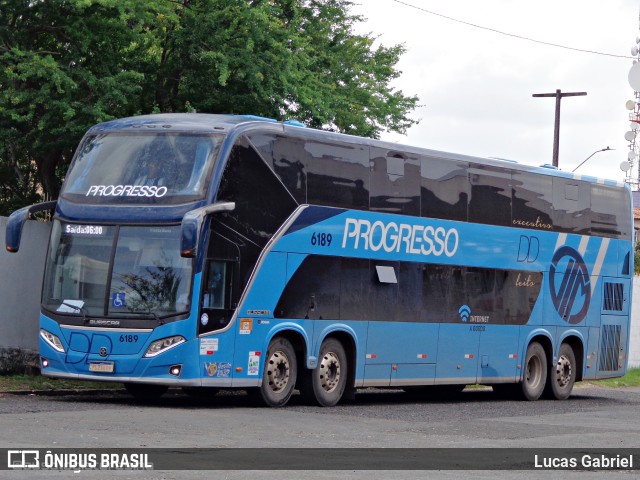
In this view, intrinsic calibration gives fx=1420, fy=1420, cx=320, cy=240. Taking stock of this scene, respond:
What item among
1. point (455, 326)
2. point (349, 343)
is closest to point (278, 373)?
point (349, 343)

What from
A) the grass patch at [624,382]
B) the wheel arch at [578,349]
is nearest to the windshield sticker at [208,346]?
the wheel arch at [578,349]

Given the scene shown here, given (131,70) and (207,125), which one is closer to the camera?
(207,125)

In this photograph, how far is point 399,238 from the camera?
75.7 feet

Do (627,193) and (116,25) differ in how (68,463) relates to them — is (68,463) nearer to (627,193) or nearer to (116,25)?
(116,25)

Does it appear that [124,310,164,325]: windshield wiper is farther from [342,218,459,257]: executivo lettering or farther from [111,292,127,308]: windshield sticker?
[342,218,459,257]: executivo lettering

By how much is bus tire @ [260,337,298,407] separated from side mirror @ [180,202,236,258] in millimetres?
2308

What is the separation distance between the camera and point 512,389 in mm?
27203

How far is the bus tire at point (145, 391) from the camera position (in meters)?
21.4

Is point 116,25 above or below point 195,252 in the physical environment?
above

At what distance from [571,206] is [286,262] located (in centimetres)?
872

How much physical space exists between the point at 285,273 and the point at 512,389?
7.94 metres

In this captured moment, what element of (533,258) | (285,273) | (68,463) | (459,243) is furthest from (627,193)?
(68,463)

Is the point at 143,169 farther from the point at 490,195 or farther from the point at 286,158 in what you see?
the point at 490,195

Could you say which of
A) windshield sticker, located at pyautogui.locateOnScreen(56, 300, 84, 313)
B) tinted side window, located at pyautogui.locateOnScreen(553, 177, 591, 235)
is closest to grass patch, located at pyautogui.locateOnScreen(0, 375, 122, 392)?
windshield sticker, located at pyautogui.locateOnScreen(56, 300, 84, 313)
